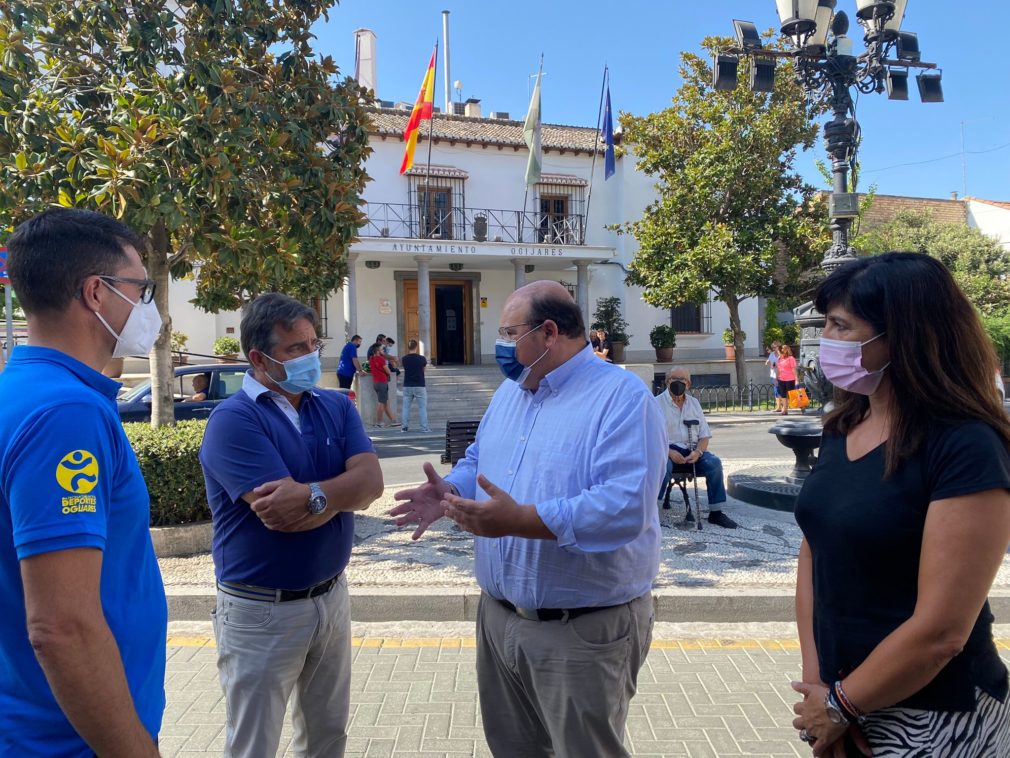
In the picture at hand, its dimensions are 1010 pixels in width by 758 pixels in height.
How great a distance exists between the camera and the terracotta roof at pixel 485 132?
24.5 meters

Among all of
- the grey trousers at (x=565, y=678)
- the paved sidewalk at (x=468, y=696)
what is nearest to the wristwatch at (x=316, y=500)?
the grey trousers at (x=565, y=678)

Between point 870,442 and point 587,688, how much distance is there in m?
1.12

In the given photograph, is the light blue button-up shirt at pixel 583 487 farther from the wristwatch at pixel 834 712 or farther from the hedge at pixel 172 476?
the hedge at pixel 172 476

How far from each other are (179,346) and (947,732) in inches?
830

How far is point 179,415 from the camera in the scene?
11.1 m

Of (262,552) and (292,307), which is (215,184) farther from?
(262,552)

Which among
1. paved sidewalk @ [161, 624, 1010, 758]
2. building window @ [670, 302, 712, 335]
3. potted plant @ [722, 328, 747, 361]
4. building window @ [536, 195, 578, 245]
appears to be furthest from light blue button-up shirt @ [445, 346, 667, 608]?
building window @ [670, 302, 712, 335]

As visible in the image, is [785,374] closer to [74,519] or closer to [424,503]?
[424,503]

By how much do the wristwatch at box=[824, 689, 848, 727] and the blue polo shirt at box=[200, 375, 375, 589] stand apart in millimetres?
1709

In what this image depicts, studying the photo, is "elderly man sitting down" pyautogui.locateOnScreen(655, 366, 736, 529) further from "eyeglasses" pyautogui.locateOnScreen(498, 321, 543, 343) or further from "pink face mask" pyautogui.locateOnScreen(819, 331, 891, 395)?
"pink face mask" pyautogui.locateOnScreen(819, 331, 891, 395)

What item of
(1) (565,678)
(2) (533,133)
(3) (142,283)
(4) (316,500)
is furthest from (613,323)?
(3) (142,283)

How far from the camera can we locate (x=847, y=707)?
1.83 metres

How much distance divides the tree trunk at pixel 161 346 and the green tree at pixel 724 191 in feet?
49.3

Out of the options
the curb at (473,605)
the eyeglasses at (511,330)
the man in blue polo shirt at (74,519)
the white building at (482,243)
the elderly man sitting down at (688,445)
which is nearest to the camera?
the man in blue polo shirt at (74,519)
